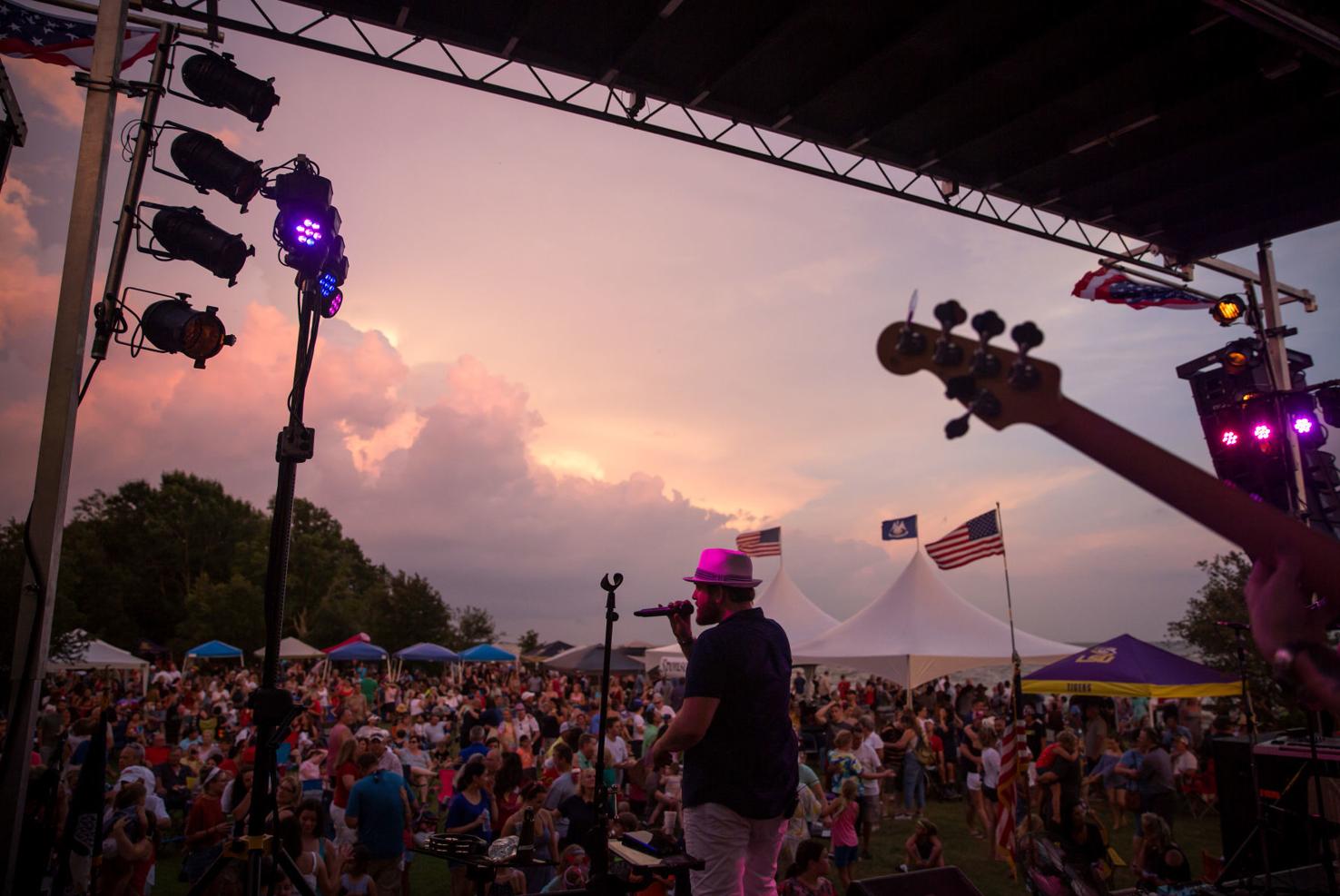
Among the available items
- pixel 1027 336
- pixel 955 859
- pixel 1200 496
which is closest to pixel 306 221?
pixel 1027 336

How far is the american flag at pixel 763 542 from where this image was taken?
21484mm

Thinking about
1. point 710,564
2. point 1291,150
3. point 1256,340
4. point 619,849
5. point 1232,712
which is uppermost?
point 1291,150

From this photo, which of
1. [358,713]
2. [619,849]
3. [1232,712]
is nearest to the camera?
[619,849]

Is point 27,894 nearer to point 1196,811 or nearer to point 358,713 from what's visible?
point 358,713

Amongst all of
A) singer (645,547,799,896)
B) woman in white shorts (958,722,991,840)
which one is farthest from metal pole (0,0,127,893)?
woman in white shorts (958,722,991,840)

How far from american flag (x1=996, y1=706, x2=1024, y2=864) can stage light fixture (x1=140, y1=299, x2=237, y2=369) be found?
8.83 meters

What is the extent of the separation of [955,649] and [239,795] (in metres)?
11.8

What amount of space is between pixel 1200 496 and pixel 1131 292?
9.30 meters

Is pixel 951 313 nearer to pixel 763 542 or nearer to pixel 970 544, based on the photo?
pixel 970 544

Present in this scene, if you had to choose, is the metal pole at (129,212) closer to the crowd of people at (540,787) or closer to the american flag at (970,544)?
the crowd of people at (540,787)

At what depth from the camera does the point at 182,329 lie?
4574 mm

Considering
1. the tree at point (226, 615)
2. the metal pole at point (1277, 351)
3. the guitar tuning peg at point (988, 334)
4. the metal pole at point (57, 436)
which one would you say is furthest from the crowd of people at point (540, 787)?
the tree at point (226, 615)

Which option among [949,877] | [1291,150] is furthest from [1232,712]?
[949,877]

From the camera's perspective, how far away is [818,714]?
1608 centimetres
